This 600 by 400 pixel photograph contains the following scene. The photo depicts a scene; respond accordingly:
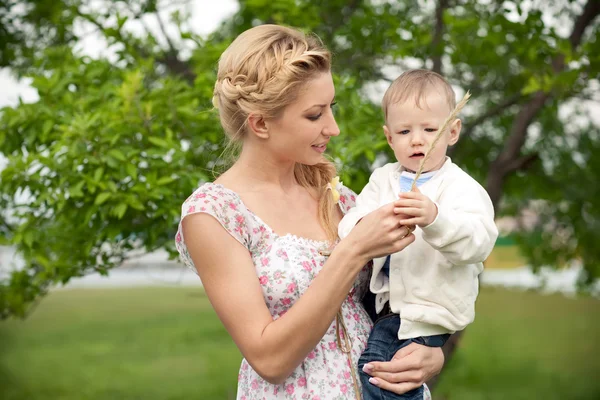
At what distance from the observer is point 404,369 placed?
6.74ft

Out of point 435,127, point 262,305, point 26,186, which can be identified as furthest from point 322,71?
point 26,186

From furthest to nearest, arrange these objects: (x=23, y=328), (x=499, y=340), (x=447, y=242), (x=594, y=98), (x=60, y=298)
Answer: (x=60, y=298)
(x=23, y=328)
(x=499, y=340)
(x=594, y=98)
(x=447, y=242)

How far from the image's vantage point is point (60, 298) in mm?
20297

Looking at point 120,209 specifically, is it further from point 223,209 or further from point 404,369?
point 404,369

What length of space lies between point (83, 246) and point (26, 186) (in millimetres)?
407

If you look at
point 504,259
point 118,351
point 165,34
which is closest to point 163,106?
point 165,34

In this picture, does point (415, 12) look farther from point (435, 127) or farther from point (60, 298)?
point (60, 298)

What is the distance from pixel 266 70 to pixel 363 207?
0.51 metres

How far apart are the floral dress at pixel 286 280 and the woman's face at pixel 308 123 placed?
0.73ft

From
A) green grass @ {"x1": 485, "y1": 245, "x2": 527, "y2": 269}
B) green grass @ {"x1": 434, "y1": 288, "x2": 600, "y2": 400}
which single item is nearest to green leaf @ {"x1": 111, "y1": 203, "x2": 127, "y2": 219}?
green grass @ {"x1": 434, "y1": 288, "x2": 600, "y2": 400}

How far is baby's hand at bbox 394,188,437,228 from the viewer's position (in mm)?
1796

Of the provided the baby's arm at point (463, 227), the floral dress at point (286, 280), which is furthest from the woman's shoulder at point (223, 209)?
the baby's arm at point (463, 227)

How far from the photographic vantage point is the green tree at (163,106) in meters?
3.51

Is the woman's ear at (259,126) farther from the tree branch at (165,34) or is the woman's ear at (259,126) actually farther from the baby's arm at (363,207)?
the tree branch at (165,34)
